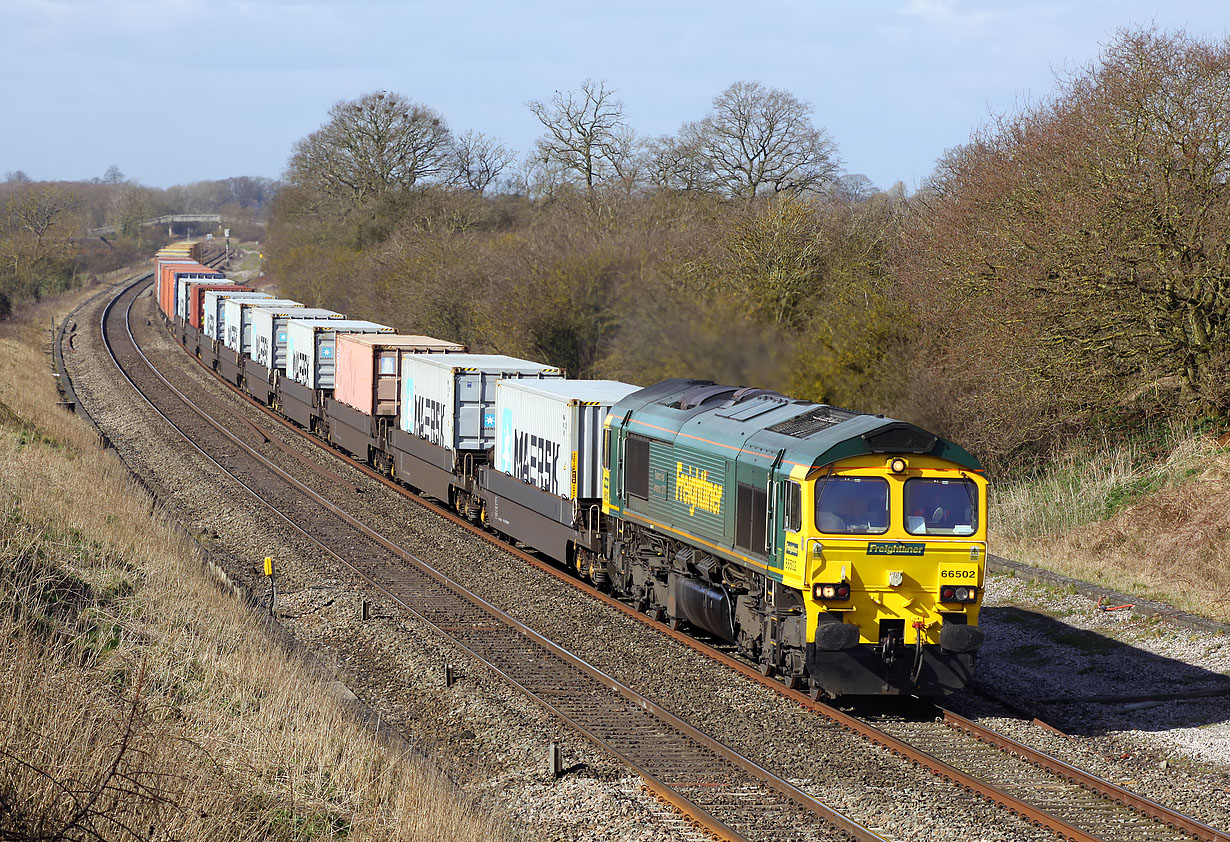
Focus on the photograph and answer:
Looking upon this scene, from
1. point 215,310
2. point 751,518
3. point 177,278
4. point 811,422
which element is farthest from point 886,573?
point 177,278

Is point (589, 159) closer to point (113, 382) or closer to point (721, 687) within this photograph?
point (113, 382)

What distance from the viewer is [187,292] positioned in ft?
182

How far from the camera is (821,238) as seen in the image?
100 ft

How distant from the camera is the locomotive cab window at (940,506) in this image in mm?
12664

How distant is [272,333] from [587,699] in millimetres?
26625

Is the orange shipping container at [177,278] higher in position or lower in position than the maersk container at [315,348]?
higher

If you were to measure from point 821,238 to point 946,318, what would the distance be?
5626mm

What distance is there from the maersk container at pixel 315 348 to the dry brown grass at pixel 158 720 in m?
14.7

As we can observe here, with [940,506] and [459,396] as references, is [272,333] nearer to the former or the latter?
[459,396]

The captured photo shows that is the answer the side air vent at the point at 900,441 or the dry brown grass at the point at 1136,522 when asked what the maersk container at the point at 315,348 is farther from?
the side air vent at the point at 900,441

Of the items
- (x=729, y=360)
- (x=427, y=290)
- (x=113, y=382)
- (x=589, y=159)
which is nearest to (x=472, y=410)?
(x=729, y=360)

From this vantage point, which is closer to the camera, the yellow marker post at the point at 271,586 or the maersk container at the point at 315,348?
the yellow marker post at the point at 271,586

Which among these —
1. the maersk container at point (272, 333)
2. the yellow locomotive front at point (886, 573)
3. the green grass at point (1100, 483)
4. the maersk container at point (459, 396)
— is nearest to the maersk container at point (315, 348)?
the maersk container at point (272, 333)

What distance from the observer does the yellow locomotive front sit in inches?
488
